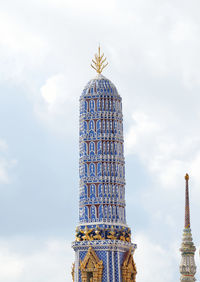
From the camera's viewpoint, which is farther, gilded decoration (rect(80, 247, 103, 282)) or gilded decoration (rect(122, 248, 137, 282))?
gilded decoration (rect(122, 248, 137, 282))

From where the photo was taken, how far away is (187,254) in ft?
443

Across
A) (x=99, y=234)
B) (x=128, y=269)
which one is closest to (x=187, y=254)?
(x=128, y=269)

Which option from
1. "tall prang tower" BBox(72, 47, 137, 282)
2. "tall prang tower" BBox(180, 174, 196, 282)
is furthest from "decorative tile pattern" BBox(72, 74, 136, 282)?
"tall prang tower" BBox(180, 174, 196, 282)

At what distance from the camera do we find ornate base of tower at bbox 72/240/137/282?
121 metres

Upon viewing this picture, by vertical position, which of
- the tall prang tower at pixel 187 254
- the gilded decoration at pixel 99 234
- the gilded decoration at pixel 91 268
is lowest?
the gilded decoration at pixel 91 268

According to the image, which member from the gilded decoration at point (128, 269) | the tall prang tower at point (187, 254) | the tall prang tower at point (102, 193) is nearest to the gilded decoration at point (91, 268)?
the tall prang tower at point (102, 193)

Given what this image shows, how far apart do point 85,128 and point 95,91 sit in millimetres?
3969

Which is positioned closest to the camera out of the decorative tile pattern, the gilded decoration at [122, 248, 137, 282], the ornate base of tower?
the ornate base of tower

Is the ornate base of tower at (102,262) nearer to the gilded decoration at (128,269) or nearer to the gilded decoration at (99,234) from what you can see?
the gilded decoration at (128,269)

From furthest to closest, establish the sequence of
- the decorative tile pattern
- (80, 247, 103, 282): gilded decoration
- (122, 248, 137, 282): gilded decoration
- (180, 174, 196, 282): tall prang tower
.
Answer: (180, 174, 196, 282): tall prang tower, the decorative tile pattern, (122, 248, 137, 282): gilded decoration, (80, 247, 103, 282): gilded decoration

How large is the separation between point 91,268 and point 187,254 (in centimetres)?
1757

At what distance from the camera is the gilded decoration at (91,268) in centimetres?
12050

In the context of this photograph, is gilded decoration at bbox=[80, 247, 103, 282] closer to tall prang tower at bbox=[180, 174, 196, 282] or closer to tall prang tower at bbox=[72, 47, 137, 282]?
tall prang tower at bbox=[72, 47, 137, 282]

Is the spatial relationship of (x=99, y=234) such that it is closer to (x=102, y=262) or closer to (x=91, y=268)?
(x=102, y=262)
